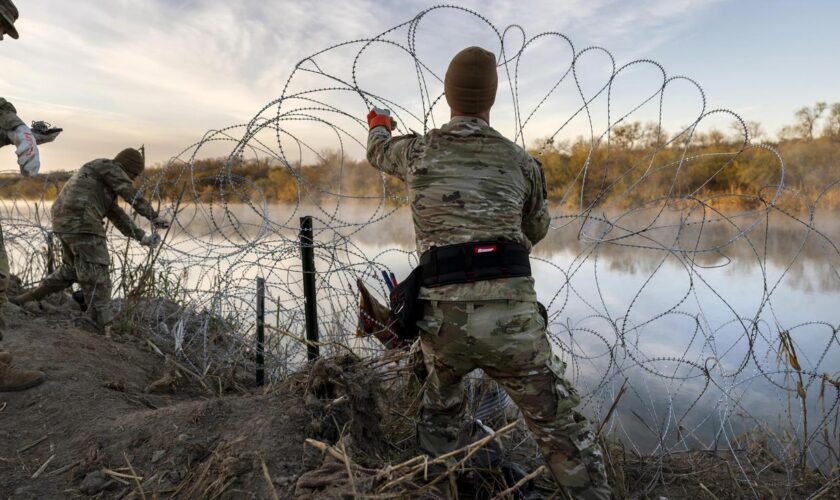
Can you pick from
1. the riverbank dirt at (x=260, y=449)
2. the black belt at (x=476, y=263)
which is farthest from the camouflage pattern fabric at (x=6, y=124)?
the black belt at (x=476, y=263)

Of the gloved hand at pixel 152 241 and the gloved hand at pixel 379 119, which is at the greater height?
the gloved hand at pixel 379 119

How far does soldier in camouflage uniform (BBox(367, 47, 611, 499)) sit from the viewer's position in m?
2.05

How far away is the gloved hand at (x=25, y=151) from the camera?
120 inches

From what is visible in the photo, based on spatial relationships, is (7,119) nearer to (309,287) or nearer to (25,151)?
(25,151)

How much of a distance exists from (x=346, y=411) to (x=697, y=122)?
241cm

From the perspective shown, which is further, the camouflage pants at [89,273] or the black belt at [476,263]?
the camouflage pants at [89,273]

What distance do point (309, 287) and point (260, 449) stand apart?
124 centimetres

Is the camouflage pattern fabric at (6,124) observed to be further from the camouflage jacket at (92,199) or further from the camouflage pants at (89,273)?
the camouflage pants at (89,273)

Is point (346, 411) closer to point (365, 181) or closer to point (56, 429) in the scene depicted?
point (56, 429)

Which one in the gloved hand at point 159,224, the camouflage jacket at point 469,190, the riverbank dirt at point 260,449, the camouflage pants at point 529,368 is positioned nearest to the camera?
the riverbank dirt at point 260,449

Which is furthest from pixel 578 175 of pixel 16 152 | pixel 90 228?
pixel 90 228

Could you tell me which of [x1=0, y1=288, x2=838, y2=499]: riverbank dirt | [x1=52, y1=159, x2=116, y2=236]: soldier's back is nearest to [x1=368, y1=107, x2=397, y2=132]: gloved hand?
[x1=0, y1=288, x2=838, y2=499]: riverbank dirt

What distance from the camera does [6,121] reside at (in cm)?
314

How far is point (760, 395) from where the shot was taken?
17.3 feet
